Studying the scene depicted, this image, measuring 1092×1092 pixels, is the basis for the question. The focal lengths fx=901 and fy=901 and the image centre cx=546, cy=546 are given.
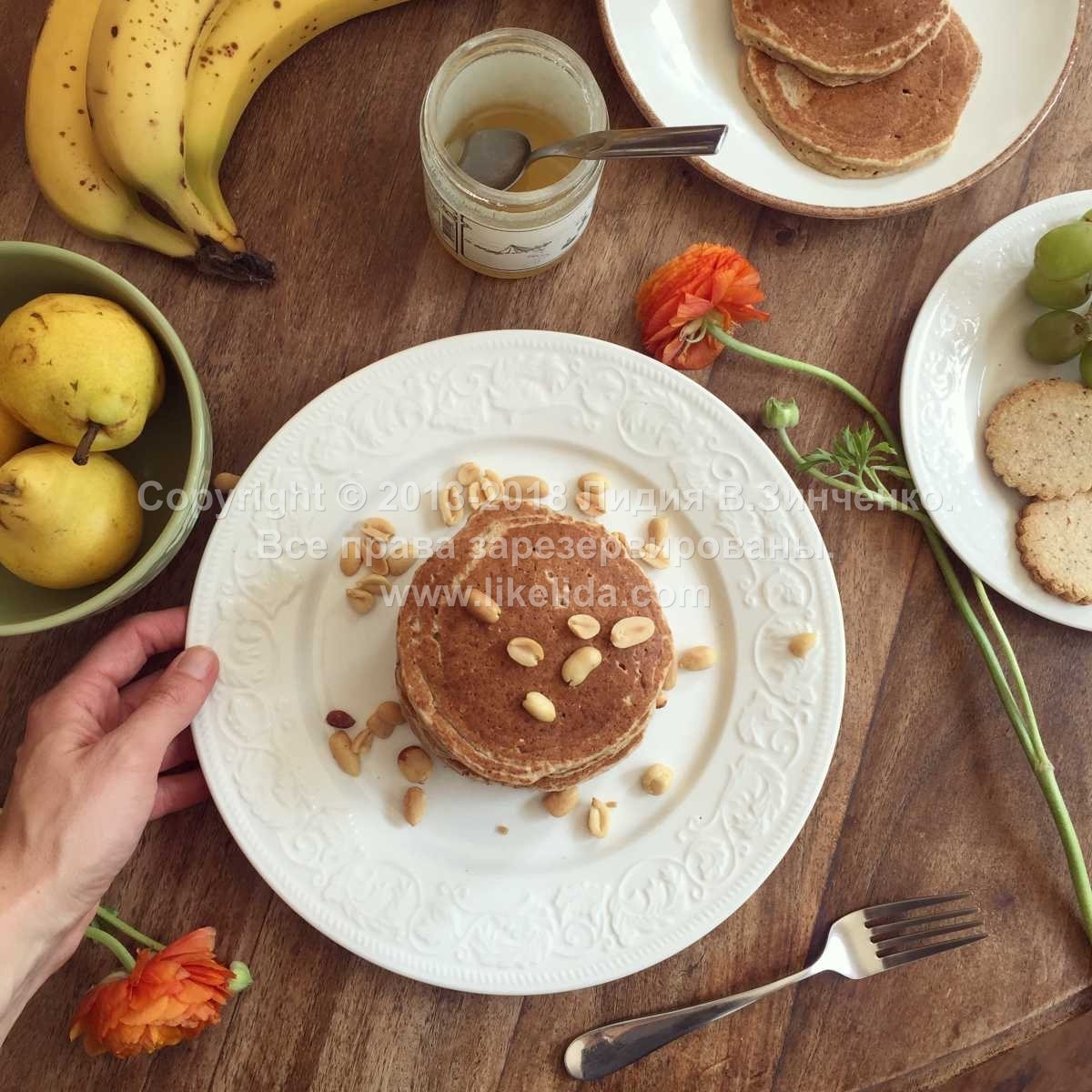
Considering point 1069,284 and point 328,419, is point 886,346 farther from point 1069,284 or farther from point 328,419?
point 328,419

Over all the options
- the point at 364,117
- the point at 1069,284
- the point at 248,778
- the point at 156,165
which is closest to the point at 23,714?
the point at 248,778

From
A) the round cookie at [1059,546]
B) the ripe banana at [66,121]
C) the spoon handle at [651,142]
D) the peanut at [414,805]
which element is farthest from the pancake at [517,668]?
the ripe banana at [66,121]

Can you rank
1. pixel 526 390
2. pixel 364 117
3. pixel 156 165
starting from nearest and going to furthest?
pixel 156 165 → pixel 526 390 → pixel 364 117

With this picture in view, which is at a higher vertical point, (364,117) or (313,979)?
(364,117)

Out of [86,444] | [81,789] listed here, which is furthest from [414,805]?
[86,444]

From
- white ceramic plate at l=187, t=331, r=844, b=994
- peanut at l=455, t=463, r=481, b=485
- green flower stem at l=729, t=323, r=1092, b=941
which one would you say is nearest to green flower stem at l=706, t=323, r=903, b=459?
green flower stem at l=729, t=323, r=1092, b=941

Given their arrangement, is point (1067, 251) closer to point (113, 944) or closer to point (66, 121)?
point (66, 121)
